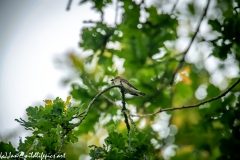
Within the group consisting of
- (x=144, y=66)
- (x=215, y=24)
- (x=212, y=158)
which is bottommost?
(x=212, y=158)

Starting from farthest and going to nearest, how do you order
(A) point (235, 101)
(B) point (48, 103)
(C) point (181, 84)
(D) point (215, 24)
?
(C) point (181, 84) < (A) point (235, 101) < (D) point (215, 24) < (B) point (48, 103)

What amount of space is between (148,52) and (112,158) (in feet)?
9.74

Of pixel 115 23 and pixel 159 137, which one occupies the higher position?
pixel 115 23

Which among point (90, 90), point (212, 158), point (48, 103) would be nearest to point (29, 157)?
point (48, 103)

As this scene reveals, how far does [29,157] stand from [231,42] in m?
3.02

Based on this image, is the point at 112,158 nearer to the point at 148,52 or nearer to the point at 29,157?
the point at 29,157

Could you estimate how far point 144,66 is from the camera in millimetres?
4930

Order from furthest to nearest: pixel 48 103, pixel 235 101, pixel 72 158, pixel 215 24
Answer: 1. pixel 72 158
2. pixel 235 101
3. pixel 215 24
4. pixel 48 103

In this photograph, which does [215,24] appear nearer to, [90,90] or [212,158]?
[90,90]

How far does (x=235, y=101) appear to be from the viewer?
4.05 meters

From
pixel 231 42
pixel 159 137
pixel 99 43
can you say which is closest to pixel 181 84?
pixel 159 137

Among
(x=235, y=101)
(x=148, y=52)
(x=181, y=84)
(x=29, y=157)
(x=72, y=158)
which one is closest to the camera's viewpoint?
(x=29, y=157)

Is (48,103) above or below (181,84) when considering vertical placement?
below

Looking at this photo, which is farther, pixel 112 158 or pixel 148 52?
pixel 148 52
